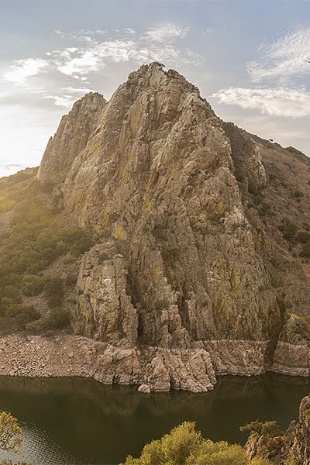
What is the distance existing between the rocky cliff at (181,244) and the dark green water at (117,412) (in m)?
3.66

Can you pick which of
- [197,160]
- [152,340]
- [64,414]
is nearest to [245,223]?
→ [197,160]

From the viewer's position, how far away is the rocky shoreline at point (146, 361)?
213 ft

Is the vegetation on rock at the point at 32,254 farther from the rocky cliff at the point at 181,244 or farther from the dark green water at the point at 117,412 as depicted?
the dark green water at the point at 117,412

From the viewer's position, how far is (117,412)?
5659 cm

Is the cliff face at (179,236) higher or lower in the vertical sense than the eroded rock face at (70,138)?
lower

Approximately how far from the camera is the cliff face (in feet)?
240

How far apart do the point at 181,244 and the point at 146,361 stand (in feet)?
72.3

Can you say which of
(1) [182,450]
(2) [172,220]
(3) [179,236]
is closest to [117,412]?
(1) [182,450]

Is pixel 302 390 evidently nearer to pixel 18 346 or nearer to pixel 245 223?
pixel 245 223

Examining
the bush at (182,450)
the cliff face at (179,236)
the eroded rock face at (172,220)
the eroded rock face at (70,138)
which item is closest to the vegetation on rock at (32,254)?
the cliff face at (179,236)

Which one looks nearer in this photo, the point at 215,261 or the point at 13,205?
the point at 215,261

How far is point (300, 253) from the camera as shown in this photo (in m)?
95.1

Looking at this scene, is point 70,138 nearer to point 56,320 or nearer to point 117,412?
point 56,320

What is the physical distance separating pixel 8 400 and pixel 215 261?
38.1 metres
